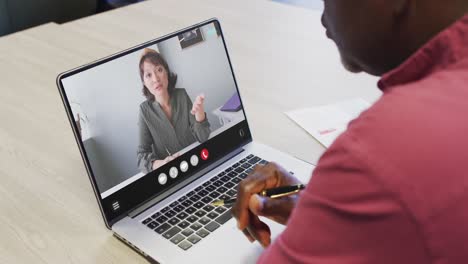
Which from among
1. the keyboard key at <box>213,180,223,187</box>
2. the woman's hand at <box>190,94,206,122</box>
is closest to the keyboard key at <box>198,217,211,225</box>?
the keyboard key at <box>213,180,223,187</box>

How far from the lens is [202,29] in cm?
105

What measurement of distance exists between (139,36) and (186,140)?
81cm

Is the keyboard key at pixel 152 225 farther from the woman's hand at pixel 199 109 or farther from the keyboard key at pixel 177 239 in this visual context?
the woman's hand at pixel 199 109

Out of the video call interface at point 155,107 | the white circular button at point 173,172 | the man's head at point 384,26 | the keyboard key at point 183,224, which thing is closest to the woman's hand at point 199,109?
the video call interface at point 155,107

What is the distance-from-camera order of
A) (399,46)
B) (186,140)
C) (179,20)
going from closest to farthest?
A: (399,46) < (186,140) < (179,20)

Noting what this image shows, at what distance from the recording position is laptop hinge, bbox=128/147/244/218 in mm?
942

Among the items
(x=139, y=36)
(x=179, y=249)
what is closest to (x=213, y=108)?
(x=179, y=249)

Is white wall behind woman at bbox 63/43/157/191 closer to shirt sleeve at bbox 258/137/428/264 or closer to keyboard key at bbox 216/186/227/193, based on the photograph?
keyboard key at bbox 216/186/227/193

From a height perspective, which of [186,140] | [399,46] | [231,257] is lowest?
[231,257]

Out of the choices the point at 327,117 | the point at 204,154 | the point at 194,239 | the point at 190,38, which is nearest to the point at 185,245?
the point at 194,239

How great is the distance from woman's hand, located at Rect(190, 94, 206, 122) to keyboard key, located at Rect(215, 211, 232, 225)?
7.8 inches

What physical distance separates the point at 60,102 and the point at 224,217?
619 millimetres

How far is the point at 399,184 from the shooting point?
0.46 m

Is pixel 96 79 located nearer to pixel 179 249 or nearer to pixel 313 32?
pixel 179 249
